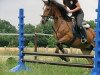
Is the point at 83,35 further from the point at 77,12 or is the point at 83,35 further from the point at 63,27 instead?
the point at 77,12

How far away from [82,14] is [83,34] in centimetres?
87

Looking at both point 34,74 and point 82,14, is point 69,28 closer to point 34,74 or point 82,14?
point 82,14

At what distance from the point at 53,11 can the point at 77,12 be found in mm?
946

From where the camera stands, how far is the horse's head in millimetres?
11445

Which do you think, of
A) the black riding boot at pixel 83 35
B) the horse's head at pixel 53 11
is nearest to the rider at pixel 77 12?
the black riding boot at pixel 83 35

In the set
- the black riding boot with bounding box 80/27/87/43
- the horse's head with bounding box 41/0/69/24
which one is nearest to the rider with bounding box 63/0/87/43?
the black riding boot with bounding box 80/27/87/43

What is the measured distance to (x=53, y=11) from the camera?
1179cm

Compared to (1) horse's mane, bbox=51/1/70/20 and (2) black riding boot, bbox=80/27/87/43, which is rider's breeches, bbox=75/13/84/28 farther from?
(1) horse's mane, bbox=51/1/70/20

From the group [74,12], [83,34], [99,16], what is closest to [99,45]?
[99,16]

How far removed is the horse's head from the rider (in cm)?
35

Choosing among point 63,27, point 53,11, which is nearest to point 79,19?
point 63,27

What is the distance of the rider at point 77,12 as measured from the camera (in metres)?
10.7

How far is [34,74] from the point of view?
8570 millimetres

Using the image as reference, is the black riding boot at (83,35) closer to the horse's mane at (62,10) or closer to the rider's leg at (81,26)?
the rider's leg at (81,26)
